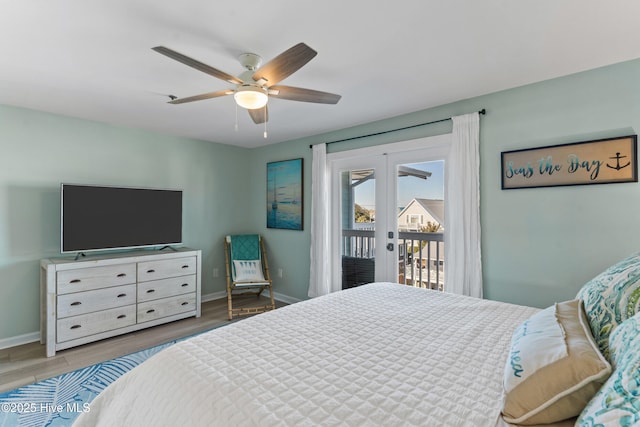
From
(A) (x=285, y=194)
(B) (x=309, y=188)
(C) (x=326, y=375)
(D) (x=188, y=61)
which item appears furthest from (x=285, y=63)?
(A) (x=285, y=194)

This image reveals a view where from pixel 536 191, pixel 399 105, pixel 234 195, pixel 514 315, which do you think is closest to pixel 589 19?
pixel 536 191

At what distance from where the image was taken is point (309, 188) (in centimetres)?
422

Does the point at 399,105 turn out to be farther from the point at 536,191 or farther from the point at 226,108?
the point at 226,108

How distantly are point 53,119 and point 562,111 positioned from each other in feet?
15.9

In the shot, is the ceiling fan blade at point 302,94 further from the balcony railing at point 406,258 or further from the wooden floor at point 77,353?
the wooden floor at point 77,353

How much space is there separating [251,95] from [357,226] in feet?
7.43

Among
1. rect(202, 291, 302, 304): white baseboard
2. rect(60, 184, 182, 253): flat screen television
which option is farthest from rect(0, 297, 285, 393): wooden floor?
rect(60, 184, 182, 253): flat screen television

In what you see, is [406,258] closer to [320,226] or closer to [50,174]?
[320,226]

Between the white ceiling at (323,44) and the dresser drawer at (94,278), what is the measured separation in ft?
5.44

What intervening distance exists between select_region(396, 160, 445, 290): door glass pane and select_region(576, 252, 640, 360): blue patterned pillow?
5.96 ft

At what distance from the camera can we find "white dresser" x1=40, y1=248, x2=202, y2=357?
2873 mm

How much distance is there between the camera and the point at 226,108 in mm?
3078

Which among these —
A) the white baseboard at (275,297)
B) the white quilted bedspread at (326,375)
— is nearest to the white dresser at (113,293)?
the white baseboard at (275,297)

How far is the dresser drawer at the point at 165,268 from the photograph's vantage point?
11.2 feet
